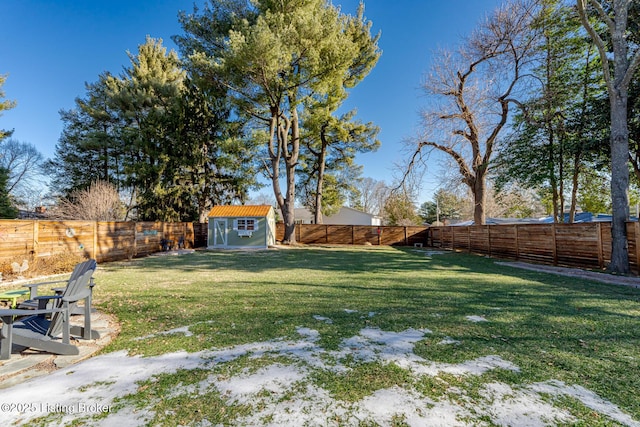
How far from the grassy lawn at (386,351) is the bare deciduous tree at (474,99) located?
9.01 meters

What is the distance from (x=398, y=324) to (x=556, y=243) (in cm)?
887

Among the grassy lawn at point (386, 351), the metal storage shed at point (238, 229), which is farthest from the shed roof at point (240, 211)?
the grassy lawn at point (386, 351)

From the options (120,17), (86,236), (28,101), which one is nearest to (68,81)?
(28,101)

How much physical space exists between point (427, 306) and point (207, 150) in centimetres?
2113

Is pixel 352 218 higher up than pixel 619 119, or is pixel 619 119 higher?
pixel 619 119

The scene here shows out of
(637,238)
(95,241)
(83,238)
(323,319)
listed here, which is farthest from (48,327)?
(637,238)

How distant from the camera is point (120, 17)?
Result: 13.1 meters

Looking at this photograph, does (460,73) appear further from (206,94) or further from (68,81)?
(68,81)

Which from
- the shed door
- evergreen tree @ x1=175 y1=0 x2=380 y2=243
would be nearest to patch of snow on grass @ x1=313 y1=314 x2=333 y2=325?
evergreen tree @ x1=175 y1=0 x2=380 y2=243

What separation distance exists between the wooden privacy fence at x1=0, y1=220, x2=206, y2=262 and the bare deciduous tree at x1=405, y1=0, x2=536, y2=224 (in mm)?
12843

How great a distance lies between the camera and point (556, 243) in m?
9.20

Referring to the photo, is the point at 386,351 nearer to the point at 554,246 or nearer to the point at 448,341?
the point at 448,341

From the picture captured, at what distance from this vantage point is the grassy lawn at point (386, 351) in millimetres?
1877

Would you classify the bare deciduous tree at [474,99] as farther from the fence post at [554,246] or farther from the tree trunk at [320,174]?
the tree trunk at [320,174]
